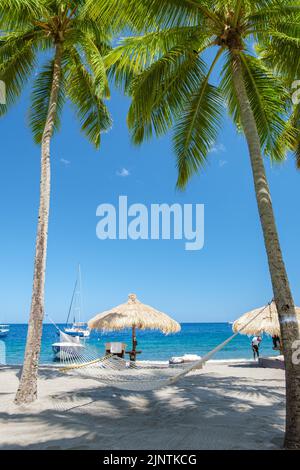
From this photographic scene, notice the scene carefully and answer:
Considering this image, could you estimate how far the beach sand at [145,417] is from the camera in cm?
328

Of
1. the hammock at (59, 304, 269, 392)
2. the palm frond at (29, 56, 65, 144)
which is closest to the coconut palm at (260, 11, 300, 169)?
the hammock at (59, 304, 269, 392)

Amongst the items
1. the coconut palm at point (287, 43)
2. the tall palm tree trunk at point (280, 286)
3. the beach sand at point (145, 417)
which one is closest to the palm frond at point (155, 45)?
the coconut palm at point (287, 43)

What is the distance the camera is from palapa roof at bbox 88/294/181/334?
10.5 m

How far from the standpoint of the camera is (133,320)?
10445 mm

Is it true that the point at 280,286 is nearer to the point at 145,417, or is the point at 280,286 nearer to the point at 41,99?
the point at 145,417

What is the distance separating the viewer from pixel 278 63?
16.6ft

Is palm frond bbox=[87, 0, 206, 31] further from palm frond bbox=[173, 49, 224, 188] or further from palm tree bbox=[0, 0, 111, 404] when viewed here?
palm frond bbox=[173, 49, 224, 188]

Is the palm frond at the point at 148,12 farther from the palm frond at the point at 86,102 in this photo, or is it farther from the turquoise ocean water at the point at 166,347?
the turquoise ocean water at the point at 166,347

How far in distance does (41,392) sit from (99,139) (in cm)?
507

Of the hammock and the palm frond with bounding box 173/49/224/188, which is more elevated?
the palm frond with bounding box 173/49/224/188

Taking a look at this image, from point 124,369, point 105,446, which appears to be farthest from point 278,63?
point 124,369

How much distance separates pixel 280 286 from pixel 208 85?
3.78 meters

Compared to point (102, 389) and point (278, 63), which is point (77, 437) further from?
point (278, 63)

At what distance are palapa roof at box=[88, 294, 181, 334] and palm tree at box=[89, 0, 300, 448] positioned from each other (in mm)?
5188
